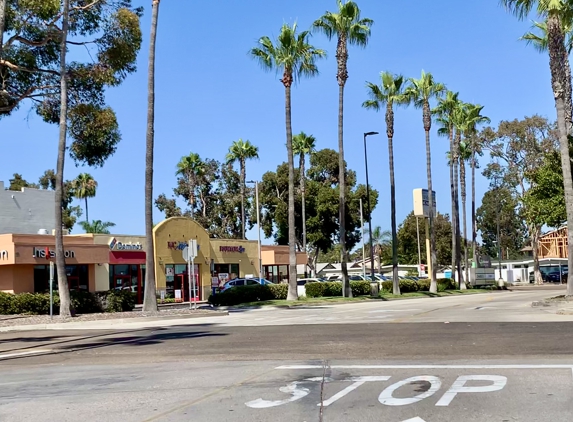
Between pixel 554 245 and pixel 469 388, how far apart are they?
2960 inches

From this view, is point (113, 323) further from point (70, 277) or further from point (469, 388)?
point (469, 388)

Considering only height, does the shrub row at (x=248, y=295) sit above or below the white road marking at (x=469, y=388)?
above

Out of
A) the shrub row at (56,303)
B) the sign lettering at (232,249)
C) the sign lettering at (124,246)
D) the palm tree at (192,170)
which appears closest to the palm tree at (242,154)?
the palm tree at (192,170)

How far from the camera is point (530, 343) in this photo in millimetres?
13969

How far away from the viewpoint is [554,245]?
79312 millimetres

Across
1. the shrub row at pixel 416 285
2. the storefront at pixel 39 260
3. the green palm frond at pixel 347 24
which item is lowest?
the shrub row at pixel 416 285

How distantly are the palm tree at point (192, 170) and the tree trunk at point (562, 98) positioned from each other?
170 ft

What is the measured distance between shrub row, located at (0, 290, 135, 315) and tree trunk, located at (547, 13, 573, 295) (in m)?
19.8

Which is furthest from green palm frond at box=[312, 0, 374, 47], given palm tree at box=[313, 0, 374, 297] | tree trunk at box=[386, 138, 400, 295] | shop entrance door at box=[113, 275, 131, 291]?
shop entrance door at box=[113, 275, 131, 291]

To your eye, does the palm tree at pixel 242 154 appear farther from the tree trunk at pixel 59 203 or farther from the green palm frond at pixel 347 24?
the tree trunk at pixel 59 203

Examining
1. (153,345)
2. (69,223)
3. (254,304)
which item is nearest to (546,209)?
(254,304)

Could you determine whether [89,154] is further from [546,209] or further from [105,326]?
[546,209]

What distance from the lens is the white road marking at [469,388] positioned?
28.5 feet

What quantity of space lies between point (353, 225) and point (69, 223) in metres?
30.6
